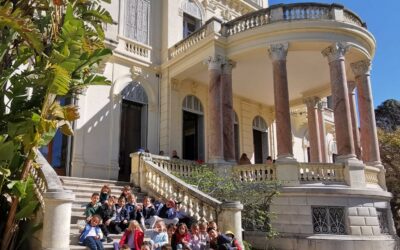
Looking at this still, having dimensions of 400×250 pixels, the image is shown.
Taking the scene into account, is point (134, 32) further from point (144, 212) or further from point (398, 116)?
point (398, 116)

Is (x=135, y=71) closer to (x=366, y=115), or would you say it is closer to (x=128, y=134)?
(x=128, y=134)

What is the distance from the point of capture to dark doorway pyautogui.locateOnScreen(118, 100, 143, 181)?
53.2ft

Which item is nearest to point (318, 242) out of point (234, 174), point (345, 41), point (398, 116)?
point (234, 174)

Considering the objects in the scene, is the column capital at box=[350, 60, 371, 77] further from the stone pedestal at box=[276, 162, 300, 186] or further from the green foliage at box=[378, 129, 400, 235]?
the green foliage at box=[378, 129, 400, 235]

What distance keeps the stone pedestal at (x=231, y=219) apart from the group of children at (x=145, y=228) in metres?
0.46

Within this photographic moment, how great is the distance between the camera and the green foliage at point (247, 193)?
472 inches

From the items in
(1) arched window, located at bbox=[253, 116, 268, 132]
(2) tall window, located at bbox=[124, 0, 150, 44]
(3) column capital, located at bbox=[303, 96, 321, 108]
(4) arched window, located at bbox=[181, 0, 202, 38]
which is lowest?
(1) arched window, located at bbox=[253, 116, 268, 132]

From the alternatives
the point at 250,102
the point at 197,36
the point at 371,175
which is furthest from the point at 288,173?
the point at 250,102

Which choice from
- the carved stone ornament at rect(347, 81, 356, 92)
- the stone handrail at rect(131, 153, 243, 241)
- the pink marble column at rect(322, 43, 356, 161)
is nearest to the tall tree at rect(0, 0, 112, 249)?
the stone handrail at rect(131, 153, 243, 241)

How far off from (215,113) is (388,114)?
90.7ft

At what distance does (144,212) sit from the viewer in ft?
31.5

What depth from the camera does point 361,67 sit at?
15.7 metres

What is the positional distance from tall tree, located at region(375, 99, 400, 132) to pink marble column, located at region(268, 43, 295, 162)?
2533 cm

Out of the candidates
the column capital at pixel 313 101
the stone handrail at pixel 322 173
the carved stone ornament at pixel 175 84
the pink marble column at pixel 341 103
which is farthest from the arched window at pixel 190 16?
the stone handrail at pixel 322 173
